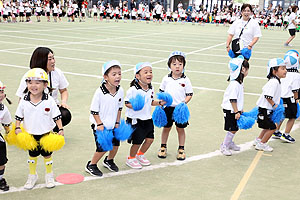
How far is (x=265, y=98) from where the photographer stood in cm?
511

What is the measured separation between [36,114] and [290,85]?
4068 mm

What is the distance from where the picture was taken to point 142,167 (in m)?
4.61

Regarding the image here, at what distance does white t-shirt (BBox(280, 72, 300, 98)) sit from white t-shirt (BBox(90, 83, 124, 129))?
117 inches

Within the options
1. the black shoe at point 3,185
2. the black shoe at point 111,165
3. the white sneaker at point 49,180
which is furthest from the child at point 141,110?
the black shoe at point 3,185

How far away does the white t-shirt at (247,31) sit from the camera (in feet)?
28.6

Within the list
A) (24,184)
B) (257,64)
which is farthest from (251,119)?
(257,64)

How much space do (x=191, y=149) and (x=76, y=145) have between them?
1.76 meters

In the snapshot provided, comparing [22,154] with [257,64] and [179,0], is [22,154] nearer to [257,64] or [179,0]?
[257,64]

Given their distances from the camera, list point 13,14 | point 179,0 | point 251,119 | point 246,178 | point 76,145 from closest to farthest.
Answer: point 246,178, point 251,119, point 76,145, point 13,14, point 179,0

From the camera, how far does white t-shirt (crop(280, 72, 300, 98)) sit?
222 inches

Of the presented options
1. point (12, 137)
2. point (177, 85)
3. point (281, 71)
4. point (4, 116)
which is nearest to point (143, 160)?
point (177, 85)

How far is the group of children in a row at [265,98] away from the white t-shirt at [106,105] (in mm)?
1666

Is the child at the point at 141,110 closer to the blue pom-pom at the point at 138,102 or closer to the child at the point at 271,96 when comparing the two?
the blue pom-pom at the point at 138,102

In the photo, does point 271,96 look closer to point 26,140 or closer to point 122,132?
point 122,132
